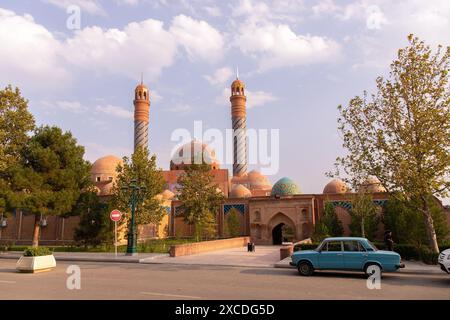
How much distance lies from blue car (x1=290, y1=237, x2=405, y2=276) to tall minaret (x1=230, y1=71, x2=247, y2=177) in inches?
1717

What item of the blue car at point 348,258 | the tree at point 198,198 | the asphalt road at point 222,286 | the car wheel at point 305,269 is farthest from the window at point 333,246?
the tree at point 198,198

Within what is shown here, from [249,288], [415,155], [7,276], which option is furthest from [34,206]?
[415,155]

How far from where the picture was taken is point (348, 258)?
1185 centimetres

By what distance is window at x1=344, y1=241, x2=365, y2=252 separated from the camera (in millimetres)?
11875

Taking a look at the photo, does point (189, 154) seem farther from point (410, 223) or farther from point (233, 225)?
point (410, 223)

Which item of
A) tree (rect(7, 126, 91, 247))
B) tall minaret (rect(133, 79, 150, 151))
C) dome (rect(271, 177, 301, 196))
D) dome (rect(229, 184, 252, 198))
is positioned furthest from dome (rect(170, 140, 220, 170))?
tree (rect(7, 126, 91, 247))

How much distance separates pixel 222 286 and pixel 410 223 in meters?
22.5

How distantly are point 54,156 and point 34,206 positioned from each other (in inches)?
141

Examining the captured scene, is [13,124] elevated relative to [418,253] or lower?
elevated

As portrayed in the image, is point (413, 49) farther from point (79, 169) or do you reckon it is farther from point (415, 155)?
point (79, 169)

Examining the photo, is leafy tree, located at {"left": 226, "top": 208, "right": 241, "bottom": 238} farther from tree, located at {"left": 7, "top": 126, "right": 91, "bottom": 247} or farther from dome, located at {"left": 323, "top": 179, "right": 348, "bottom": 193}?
tree, located at {"left": 7, "top": 126, "right": 91, "bottom": 247}

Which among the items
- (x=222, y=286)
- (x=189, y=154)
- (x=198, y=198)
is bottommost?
(x=222, y=286)

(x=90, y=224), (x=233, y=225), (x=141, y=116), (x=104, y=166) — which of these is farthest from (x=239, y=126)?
(x=90, y=224)

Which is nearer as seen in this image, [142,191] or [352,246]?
[352,246]
